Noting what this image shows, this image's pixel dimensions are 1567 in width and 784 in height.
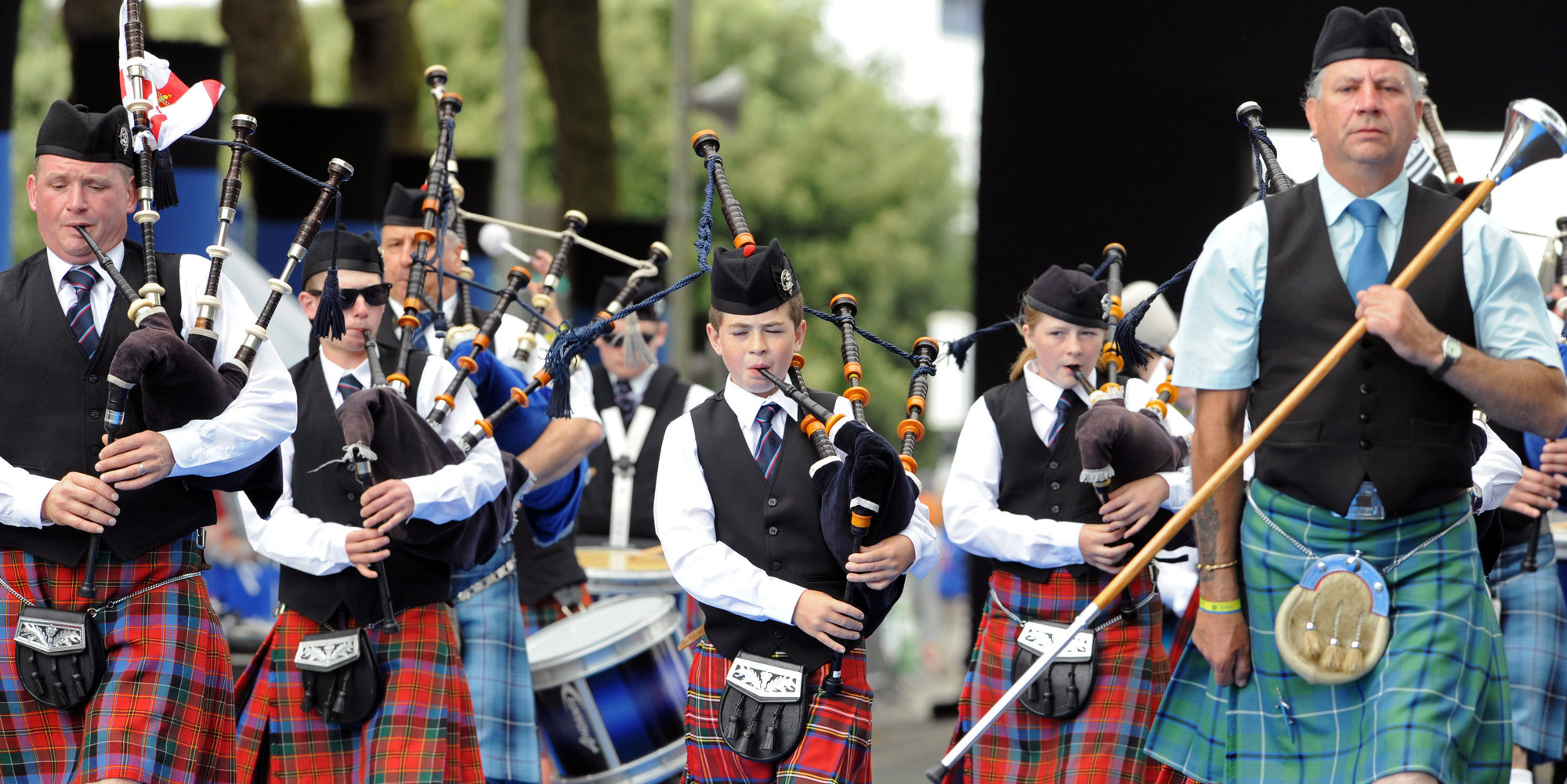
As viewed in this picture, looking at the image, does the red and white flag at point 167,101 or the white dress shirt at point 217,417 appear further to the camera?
the red and white flag at point 167,101

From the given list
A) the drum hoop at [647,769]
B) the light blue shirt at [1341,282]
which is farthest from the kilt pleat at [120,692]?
the light blue shirt at [1341,282]

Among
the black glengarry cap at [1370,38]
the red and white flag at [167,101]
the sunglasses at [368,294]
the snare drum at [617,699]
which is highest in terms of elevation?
the black glengarry cap at [1370,38]

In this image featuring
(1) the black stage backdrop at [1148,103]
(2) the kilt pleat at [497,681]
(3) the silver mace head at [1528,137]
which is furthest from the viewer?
(1) the black stage backdrop at [1148,103]

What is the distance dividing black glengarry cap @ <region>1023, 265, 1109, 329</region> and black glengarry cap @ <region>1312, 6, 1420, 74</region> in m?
1.41

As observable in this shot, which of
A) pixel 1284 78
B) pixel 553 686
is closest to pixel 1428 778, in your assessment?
pixel 553 686

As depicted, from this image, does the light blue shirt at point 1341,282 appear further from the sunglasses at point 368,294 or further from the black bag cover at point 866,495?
the sunglasses at point 368,294

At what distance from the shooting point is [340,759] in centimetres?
386

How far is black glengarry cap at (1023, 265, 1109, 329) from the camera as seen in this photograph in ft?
13.9

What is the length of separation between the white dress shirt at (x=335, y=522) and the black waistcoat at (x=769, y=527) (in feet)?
2.12

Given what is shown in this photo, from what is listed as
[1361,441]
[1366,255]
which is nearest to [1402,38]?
[1366,255]

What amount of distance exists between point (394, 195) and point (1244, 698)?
3.14 m

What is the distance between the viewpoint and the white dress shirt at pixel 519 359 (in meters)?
4.69

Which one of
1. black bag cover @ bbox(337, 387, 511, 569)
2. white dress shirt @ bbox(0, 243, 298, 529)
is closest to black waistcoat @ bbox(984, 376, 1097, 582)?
black bag cover @ bbox(337, 387, 511, 569)

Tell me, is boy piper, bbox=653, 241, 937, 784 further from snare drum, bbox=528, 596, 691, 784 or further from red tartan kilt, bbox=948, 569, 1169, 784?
snare drum, bbox=528, 596, 691, 784
